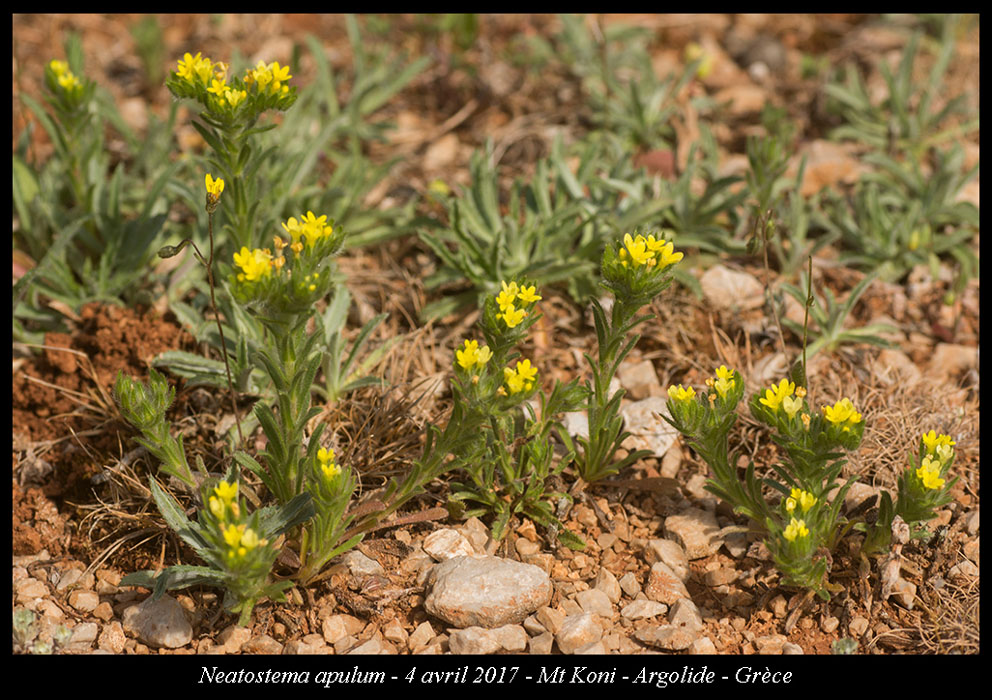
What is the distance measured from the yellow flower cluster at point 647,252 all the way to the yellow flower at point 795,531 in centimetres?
88

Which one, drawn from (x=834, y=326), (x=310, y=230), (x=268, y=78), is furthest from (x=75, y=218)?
(x=834, y=326)

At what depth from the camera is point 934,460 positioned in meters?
3.16

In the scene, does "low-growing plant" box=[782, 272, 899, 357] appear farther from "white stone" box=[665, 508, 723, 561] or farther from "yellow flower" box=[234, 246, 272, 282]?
"yellow flower" box=[234, 246, 272, 282]

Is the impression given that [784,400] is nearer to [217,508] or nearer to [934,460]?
[934,460]

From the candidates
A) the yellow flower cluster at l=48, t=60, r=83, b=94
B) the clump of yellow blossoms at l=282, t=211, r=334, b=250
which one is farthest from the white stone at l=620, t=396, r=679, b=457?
the yellow flower cluster at l=48, t=60, r=83, b=94

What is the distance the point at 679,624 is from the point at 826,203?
8.89 feet

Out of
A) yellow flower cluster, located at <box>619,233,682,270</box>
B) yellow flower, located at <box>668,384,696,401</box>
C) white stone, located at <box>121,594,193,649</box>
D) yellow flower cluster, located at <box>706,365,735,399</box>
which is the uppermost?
yellow flower cluster, located at <box>619,233,682,270</box>

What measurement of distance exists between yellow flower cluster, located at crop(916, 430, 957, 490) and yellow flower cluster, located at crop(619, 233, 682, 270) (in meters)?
1.01

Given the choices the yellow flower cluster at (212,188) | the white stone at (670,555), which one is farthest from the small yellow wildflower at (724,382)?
the yellow flower cluster at (212,188)

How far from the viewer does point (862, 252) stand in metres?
4.73

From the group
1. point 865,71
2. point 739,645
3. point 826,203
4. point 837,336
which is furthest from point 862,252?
point 739,645

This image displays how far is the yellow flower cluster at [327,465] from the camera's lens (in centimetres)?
288

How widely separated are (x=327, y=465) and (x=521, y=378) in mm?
639

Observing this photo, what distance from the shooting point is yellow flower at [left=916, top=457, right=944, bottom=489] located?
3051 mm
